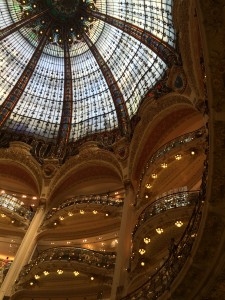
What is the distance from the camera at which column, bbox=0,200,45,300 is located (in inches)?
722

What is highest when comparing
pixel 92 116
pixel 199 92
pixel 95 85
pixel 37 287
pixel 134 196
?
pixel 95 85

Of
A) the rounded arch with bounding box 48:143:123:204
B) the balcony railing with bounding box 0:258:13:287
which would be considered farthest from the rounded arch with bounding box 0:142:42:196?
the balcony railing with bounding box 0:258:13:287

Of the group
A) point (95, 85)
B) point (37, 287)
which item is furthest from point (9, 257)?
point (95, 85)

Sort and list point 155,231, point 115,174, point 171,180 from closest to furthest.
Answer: point 155,231 → point 171,180 → point 115,174

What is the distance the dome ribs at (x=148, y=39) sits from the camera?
23422 millimetres

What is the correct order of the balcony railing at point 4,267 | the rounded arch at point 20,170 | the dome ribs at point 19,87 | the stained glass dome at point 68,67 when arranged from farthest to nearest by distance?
1. the dome ribs at point 19,87
2. the stained glass dome at point 68,67
3. the rounded arch at point 20,170
4. the balcony railing at point 4,267

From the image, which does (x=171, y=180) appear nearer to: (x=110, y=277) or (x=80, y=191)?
(x=110, y=277)

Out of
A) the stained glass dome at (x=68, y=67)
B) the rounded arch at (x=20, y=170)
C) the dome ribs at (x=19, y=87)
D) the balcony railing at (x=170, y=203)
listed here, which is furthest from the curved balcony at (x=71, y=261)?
the dome ribs at (x=19, y=87)

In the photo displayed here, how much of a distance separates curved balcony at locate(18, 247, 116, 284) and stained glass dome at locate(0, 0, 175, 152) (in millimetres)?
9823

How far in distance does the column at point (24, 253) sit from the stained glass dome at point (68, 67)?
24.7 ft

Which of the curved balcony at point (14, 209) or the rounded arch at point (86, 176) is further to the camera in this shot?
the rounded arch at point (86, 176)

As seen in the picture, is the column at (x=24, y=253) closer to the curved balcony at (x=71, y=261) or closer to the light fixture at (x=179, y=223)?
the curved balcony at (x=71, y=261)

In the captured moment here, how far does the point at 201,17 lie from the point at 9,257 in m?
19.2

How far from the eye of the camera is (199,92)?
1764 cm
